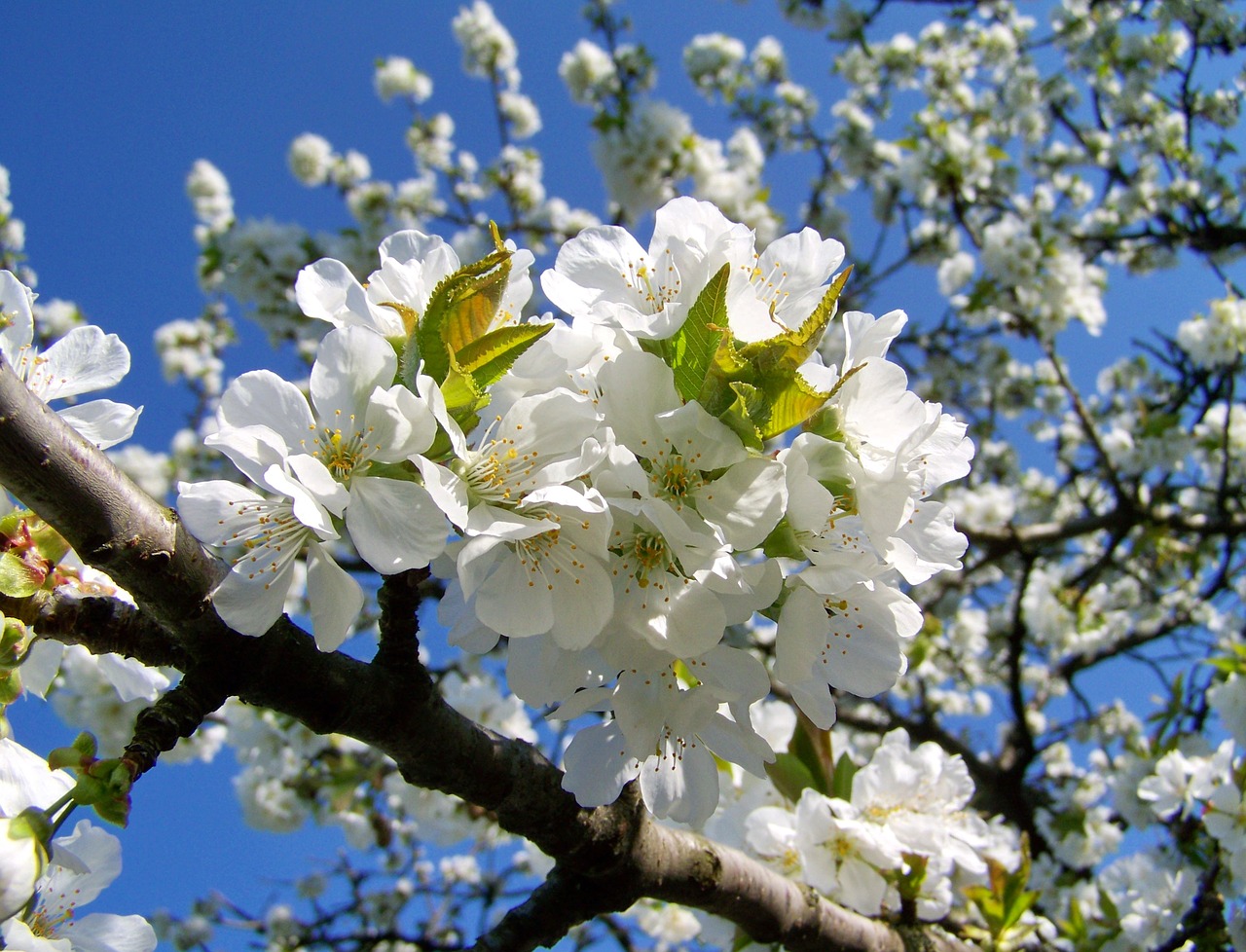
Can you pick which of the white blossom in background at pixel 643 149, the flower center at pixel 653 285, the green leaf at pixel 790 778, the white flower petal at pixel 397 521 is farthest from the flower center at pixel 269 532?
the white blossom in background at pixel 643 149

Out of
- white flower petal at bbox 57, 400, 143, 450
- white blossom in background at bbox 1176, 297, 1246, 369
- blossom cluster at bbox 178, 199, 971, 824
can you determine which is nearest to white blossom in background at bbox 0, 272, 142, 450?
white flower petal at bbox 57, 400, 143, 450

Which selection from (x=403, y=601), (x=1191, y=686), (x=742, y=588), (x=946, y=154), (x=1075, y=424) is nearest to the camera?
(x=742, y=588)

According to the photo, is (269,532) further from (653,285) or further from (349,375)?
(653,285)

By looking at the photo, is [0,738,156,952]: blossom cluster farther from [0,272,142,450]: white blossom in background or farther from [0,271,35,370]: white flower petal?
[0,271,35,370]: white flower petal

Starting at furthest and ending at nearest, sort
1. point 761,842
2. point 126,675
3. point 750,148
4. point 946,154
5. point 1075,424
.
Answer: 1. point 1075,424
2. point 750,148
3. point 946,154
4. point 761,842
5. point 126,675

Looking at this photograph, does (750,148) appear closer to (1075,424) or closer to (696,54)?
(696,54)

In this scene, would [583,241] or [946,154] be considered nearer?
[583,241]

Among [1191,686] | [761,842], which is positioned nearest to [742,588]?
[761,842]
